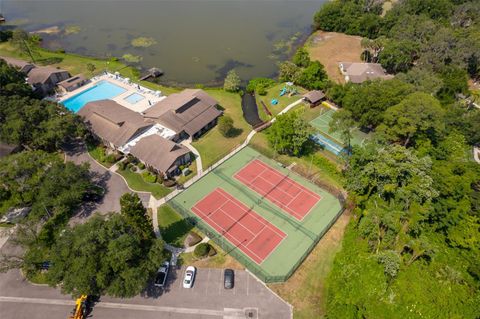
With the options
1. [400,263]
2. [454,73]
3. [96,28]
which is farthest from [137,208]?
[96,28]

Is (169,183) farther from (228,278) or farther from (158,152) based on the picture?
(228,278)

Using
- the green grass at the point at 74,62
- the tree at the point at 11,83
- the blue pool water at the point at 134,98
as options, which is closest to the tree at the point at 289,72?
the blue pool water at the point at 134,98

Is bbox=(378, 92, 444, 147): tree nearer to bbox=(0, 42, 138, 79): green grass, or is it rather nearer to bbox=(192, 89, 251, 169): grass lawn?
bbox=(192, 89, 251, 169): grass lawn

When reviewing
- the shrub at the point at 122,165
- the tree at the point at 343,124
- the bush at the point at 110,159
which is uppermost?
the tree at the point at 343,124

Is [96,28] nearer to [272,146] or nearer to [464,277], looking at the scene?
[272,146]

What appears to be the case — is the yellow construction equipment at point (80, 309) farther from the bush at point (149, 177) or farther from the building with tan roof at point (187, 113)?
the building with tan roof at point (187, 113)

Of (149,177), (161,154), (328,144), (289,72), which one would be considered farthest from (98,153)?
(289,72)

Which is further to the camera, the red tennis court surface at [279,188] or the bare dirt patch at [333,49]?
the bare dirt patch at [333,49]

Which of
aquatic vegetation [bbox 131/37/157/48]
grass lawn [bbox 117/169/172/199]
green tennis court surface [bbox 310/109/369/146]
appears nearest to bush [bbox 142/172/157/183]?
grass lawn [bbox 117/169/172/199]
